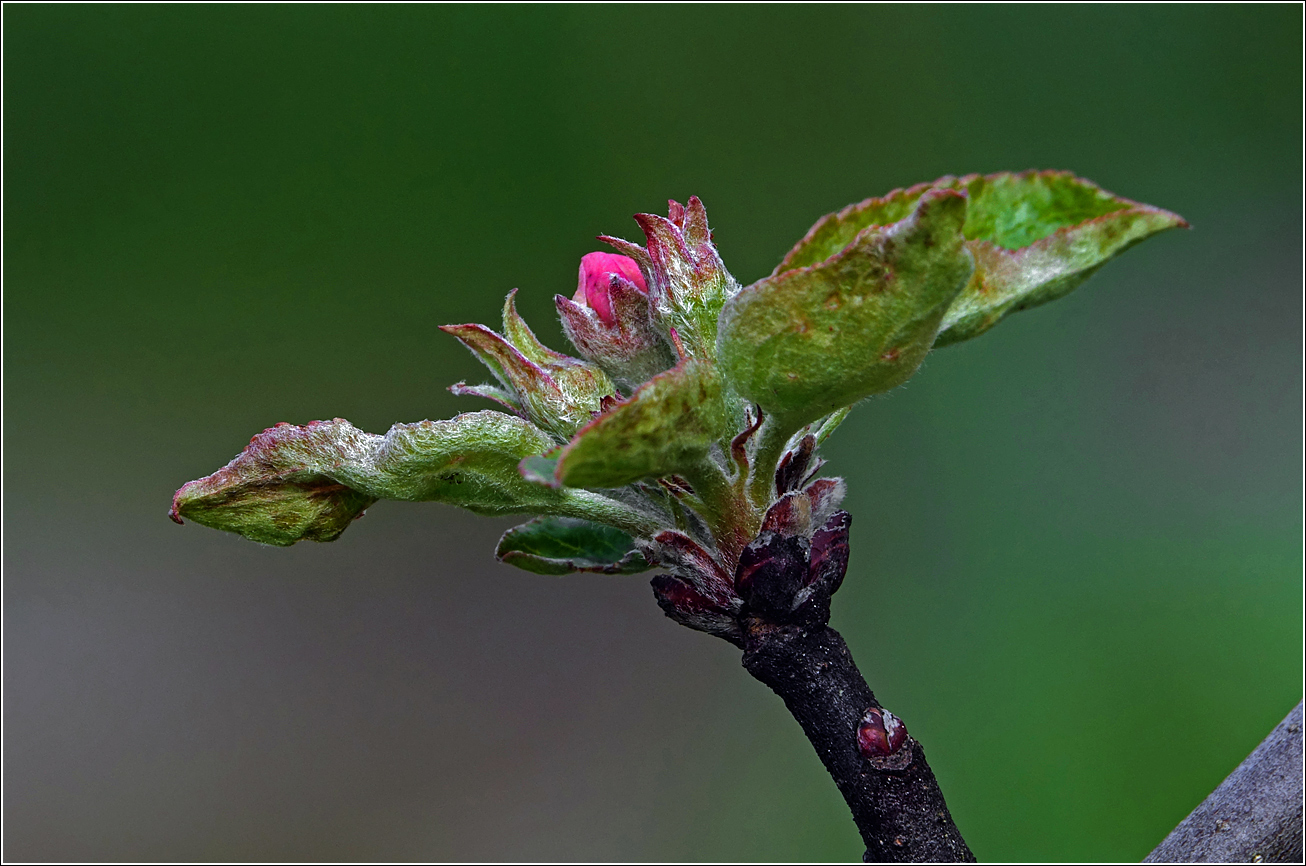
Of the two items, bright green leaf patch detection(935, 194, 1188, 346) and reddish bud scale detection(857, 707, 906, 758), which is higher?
bright green leaf patch detection(935, 194, 1188, 346)

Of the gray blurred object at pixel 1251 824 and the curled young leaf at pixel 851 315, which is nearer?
the curled young leaf at pixel 851 315

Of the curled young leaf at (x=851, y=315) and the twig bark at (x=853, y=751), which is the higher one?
the curled young leaf at (x=851, y=315)

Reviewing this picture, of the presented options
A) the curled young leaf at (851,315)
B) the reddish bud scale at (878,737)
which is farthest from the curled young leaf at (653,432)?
the reddish bud scale at (878,737)

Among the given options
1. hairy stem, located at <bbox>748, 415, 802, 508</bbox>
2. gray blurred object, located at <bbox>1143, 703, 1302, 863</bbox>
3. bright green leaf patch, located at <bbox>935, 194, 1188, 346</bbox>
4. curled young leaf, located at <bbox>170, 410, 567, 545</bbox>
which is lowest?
gray blurred object, located at <bbox>1143, 703, 1302, 863</bbox>

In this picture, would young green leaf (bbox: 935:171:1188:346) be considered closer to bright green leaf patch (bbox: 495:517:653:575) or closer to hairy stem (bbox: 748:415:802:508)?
hairy stem (bbox: 748:415:802:508)

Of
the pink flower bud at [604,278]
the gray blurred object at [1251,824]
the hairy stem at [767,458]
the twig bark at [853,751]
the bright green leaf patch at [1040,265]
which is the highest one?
the pink flower bud at [604,278]

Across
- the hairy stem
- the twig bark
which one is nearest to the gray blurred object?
the twig bark

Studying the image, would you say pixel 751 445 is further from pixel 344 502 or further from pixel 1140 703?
pixel 1140 703

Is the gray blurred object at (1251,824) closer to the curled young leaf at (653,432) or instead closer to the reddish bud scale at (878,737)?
the reddish bud scale at (878,737)
